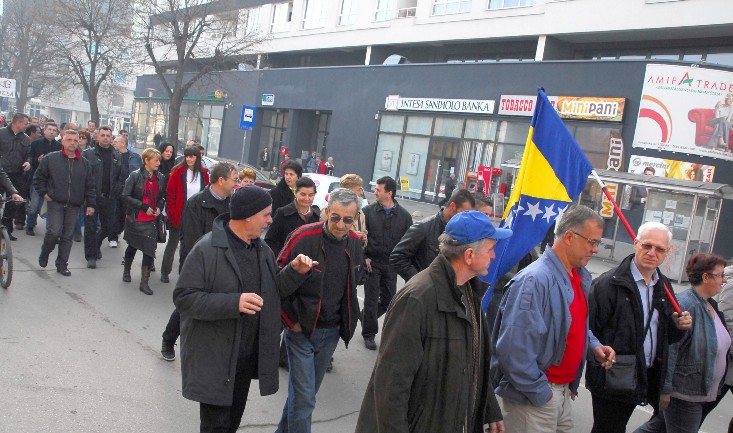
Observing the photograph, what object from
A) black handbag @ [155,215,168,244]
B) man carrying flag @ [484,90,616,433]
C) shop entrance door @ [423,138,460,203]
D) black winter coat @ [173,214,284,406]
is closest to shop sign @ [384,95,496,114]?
shop entrance door @ [423,138,460,203]

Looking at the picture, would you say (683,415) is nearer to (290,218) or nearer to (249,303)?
(249,303)

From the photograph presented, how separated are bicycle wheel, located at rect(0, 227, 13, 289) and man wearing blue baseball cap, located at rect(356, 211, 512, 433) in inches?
244

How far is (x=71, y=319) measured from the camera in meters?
6.95

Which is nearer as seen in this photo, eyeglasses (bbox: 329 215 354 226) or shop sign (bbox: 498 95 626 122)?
eyeglasses (bbox: 329 215 354 226)

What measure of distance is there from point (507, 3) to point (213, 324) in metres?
25.8

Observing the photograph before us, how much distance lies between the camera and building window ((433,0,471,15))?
28.5 m

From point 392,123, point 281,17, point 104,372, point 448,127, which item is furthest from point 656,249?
point 281,17

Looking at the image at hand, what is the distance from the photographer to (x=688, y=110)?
20.2 m

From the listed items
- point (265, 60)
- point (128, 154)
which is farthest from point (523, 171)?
point (265, 60)

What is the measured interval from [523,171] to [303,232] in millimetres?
1707

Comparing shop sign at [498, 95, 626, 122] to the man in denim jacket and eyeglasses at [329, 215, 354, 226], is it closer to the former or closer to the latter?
eyeglasses at [329, 215, 354, 226]

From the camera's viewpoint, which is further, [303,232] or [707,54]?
[707,54]

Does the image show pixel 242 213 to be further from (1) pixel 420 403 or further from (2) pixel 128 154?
(2) pixel 128 154

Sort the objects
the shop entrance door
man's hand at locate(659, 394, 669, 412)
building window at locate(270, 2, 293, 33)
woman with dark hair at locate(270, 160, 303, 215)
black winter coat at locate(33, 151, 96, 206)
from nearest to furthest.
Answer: man's hand at locate(659, 394, 669, 412) → woman with dark hair at locate(270, 160, 303, 215) → black winter coat at locate(33, 151, 96, 206) → the shop entrance door → building window at locate(270, 2, 293, 33)
